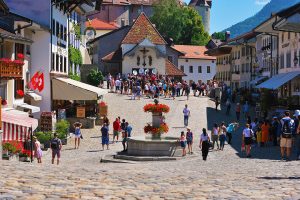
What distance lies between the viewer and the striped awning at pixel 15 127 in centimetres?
2697

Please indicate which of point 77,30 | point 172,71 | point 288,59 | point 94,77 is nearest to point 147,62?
point 172,71

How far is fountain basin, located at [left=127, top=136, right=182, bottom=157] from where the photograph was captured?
28.1 metres

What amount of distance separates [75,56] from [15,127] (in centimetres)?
2593

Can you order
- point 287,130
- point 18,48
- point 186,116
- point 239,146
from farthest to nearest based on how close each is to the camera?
point 186,116 → point 18,48 → point 239,146 → point 287,130

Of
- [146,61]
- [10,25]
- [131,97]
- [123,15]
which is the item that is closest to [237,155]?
[10,25]

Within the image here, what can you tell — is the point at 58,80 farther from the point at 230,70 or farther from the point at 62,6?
the point at 230,70

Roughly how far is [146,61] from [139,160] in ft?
199

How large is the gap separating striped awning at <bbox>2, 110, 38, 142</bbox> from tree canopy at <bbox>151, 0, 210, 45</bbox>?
307 ft

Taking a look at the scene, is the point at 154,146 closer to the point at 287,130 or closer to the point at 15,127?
the point at 15,127

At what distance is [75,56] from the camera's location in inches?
2084

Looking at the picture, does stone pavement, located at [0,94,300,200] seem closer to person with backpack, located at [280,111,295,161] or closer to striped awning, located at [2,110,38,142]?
person with backpack, located at [280,111,295,161]

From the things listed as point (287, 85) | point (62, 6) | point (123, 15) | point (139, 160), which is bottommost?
point (139, 160)

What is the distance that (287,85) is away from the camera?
50.7 m

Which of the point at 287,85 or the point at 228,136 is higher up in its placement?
the point at 287,85
